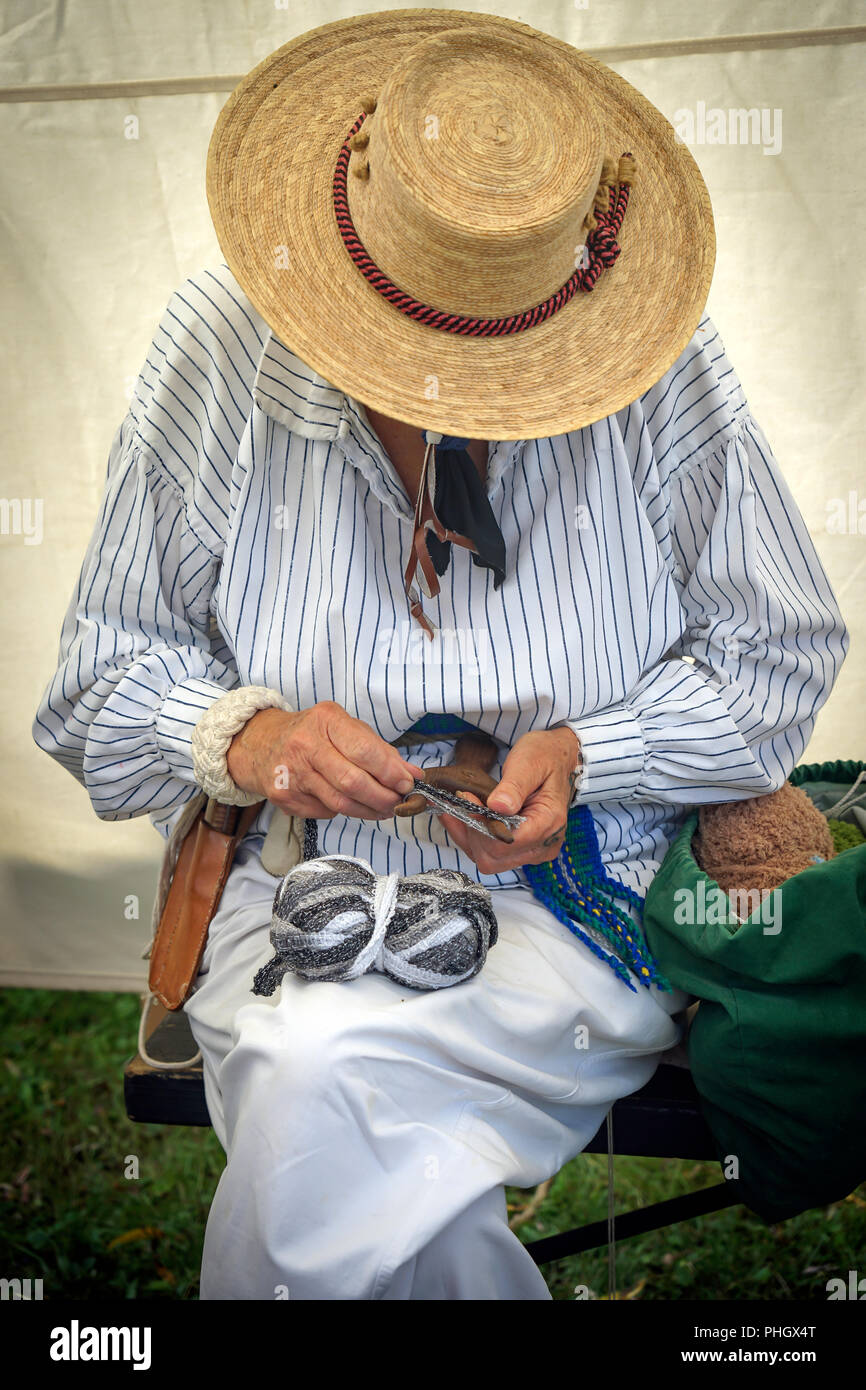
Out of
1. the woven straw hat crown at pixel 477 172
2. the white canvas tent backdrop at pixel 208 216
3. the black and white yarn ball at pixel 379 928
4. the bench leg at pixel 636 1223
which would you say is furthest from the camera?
the white canvas tent backdrop at pixel 208 216

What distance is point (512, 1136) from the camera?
3.80ft

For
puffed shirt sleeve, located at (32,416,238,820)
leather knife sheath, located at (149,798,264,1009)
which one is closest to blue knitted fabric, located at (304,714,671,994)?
leather knife sheath, located at (149,798,264,1009)

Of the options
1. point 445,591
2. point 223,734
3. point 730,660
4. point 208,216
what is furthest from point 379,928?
point 208,216

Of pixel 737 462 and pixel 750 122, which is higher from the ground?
pixel 750 122

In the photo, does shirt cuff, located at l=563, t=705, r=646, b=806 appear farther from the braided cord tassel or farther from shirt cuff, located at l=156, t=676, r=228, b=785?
shirt cuff, located at l=156, t=676, r=228, b=785

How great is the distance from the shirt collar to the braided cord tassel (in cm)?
44

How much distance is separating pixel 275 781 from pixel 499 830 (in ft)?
0.83

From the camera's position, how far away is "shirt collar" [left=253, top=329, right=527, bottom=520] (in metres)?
1.27

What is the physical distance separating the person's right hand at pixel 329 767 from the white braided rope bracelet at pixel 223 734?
0.14 feet

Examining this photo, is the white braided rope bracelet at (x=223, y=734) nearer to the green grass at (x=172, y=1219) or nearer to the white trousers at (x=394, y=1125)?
the white trousers at (x=394, y=1125)

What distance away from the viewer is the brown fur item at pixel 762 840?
1297mm

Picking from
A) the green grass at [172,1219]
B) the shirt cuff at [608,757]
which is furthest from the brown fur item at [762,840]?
the green grass at [172,1219]
